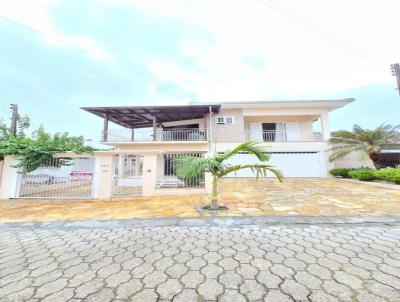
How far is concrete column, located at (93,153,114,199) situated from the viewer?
7578 millimetres

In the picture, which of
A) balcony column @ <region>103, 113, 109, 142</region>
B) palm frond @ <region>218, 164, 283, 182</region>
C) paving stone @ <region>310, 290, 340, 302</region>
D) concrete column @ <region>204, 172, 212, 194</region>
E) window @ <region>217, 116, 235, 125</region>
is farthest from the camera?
window @ <region>217, 116, 235, 125</region>

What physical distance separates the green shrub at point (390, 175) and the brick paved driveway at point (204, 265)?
8471 mm

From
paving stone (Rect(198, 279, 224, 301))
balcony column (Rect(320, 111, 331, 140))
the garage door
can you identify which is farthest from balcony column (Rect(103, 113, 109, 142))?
balcony column (Rect(320, 111, 331, 140))

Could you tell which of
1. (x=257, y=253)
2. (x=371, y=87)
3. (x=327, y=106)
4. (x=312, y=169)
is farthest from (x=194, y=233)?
(x=371, y=87)

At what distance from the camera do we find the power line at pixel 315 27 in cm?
544

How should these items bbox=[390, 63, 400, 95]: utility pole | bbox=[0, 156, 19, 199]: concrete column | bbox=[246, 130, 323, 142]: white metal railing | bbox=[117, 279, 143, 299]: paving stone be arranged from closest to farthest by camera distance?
1. bbox=[117, 279, 143, 299]: paving stone
2. bbox=[0, 156, 19, 199]: concrete column
3. bbox=[390, 63, 400, 95]: utility pole
4. bbox=[246, 130, 323, 142]: white metal railing

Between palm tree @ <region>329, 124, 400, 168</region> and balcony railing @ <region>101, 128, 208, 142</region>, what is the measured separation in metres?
9.43

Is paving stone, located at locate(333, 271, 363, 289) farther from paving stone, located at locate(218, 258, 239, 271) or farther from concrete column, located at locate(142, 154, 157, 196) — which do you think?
concrete column, located at locate(142, 154, 157, 196)

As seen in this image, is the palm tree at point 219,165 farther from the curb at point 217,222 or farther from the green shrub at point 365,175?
the green shrub at point 365,175

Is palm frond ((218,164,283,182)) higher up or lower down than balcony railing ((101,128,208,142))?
lower down

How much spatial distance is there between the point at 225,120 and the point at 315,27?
931cm

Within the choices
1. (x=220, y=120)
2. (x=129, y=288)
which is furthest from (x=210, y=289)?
(x=220, y=120)

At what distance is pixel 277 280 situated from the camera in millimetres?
1933

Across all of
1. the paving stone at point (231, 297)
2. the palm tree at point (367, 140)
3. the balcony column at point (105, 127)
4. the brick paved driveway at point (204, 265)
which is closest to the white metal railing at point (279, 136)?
the palm tree at point (367, 140)
